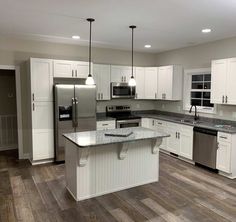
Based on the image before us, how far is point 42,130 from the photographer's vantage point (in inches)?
190

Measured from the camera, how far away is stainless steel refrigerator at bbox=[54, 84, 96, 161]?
4777 mm

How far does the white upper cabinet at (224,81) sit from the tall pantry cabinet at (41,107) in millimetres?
3476

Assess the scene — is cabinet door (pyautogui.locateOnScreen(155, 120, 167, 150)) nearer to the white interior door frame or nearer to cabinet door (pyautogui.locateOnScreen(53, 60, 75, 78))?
cabinet door (pyautogui.locateOnScreen(53, 60, 75, 78))

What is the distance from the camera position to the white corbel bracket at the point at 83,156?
316cm

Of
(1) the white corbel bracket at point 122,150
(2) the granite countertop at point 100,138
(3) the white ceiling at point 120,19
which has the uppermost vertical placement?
(3) the white ceiling at point 120,19

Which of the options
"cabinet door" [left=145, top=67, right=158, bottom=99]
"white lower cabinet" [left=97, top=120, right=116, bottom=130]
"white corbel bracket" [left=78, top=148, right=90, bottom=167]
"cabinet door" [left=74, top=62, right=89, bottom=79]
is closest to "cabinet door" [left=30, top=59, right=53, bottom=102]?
"cabinet door" [left=74, top=62, right=89, bottom=79]

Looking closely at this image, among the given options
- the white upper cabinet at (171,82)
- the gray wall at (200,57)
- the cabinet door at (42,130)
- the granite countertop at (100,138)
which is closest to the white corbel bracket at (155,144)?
the granite countertop at (100,138)

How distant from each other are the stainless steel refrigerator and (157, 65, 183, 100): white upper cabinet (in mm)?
2021

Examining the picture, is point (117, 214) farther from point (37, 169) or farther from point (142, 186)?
point (37, 169)

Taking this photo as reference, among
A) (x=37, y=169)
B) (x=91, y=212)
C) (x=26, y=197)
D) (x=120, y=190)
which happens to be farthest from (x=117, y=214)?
(x=37, y=169)

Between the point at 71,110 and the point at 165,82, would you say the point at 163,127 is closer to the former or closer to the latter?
the point at 165,82

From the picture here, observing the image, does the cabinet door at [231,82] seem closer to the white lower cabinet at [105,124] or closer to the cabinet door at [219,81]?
the cabinet door at [219,81]

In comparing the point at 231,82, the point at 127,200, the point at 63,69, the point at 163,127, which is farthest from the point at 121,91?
the point at 127,200

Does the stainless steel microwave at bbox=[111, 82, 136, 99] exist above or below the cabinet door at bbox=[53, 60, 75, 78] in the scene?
below
